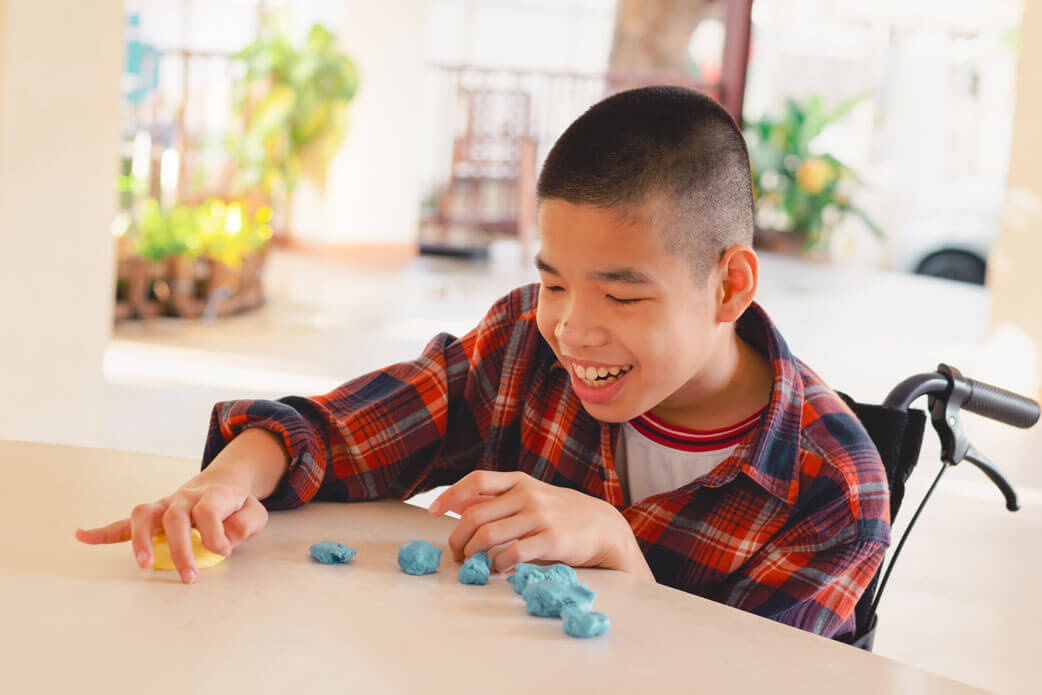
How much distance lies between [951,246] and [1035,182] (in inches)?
171

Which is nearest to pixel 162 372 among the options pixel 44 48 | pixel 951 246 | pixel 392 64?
pixel 44 48

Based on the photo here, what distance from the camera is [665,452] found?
1120 millimetres

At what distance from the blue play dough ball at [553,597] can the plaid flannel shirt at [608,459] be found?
10.7 inches

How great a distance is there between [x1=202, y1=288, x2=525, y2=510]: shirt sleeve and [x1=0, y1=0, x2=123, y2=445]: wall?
142 cm

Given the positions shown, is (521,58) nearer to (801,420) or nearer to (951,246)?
(951,246)

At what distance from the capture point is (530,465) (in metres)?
1.16

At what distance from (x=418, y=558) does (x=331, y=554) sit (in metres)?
0.06

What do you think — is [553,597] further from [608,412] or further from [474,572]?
[608,412]

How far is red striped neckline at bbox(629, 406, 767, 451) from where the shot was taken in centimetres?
110

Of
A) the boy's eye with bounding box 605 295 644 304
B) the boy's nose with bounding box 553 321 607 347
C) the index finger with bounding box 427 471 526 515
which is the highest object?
the boy's eye with bounding box 605 295 644 304

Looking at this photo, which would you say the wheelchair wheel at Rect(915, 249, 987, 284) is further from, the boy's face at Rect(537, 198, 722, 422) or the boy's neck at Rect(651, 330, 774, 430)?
the boy's face at Rect(537, 198, 722, 422)

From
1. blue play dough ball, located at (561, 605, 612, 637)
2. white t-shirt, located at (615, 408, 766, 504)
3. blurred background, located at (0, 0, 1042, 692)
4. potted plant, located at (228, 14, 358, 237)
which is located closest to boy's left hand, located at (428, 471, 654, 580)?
blue play dough ball, located at (561, 605, 612, 637)

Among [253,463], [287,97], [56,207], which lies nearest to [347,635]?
[253,463]

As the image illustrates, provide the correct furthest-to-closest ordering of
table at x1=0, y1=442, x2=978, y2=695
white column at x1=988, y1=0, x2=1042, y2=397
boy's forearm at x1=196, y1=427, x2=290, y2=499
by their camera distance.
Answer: white column at x1=988, y1=0, x2=1042, y2=397 < boy's forearm at x1=196, y1=427, x2=290, y2=499 < table at x1=0, y1=442, x2=978, y2=695
